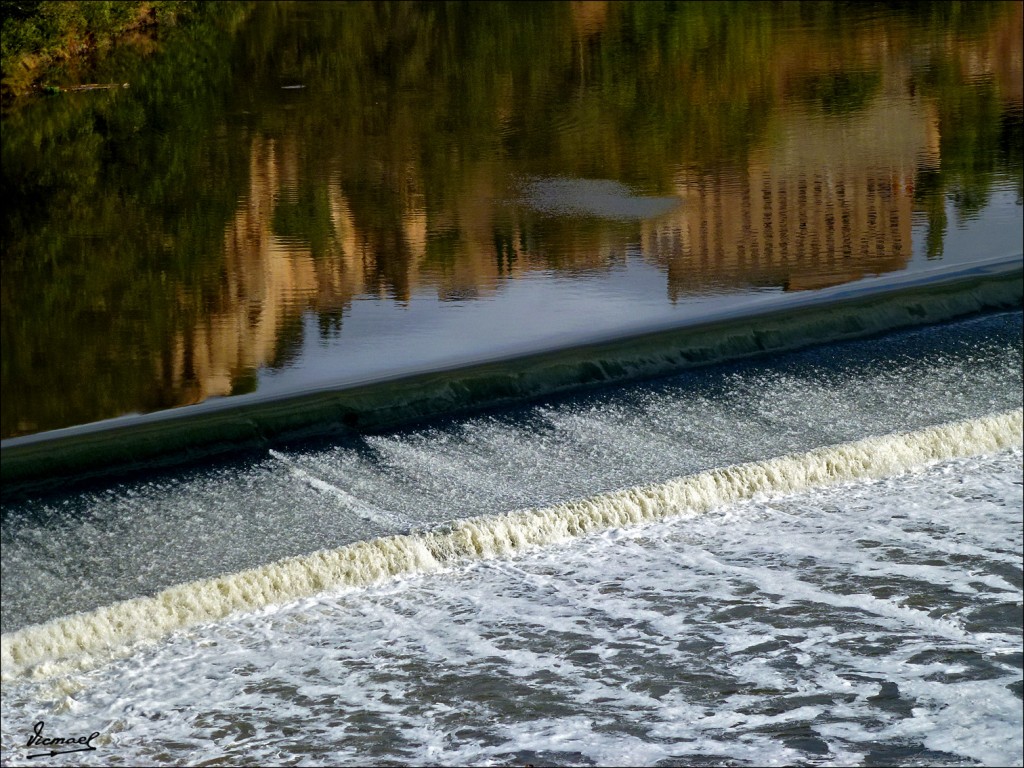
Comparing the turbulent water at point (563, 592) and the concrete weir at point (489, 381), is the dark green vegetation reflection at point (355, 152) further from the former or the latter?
the turbulent water at point (563, 592)

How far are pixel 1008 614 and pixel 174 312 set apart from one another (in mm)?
3991

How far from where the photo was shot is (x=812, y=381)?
5.45 m

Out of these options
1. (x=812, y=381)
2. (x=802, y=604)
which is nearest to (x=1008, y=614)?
(x=802, y=604)

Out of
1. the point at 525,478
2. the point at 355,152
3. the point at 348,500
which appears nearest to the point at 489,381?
the point at 525,478

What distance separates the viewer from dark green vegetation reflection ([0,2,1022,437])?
638 centimetres

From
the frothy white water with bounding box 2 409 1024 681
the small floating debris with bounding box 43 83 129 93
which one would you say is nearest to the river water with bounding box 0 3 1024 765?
the frothy white water with bounding box 2 409 1024 681

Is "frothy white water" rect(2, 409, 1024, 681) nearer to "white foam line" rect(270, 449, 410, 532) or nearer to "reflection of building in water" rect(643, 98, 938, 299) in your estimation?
"white foam line" rect(270, 449, 410, 532)

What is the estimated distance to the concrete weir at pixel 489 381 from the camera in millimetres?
4746

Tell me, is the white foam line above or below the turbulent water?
above

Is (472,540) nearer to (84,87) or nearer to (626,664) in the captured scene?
(626,664)

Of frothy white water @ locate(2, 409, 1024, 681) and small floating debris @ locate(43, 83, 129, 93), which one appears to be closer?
frothy white water @ locate(2, 409, 1024, 681)

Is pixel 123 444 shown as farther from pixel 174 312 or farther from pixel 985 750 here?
pixel 985 750

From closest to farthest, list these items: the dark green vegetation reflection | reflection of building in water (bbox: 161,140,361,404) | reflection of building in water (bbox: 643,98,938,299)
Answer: reflection of building in water (bbox: 161,140,361,404) → the dark green vegetation reflection → reflection of building in water (bbox: 643,98,938,299)

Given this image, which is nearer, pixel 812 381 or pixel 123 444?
pixel 123 444
